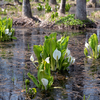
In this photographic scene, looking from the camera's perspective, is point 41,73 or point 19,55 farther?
point 19,55

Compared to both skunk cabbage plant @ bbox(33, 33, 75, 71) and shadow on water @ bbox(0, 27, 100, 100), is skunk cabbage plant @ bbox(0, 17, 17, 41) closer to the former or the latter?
shadow on water @ bbox(0, 27, 100, 100)

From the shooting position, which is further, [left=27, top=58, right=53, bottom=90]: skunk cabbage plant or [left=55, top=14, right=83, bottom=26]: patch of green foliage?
[left=55, top=14, right=83, bottom=26]: patch of green foliage

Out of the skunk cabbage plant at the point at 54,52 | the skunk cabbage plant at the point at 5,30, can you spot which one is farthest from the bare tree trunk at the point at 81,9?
the skunk cabbage plant at the point at 54,52

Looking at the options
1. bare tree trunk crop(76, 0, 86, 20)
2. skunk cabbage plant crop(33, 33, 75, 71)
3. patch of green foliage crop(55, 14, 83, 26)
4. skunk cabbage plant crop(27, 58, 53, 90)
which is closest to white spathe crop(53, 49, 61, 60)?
skunk cabbage plant crop(33, 33, 75, 71)

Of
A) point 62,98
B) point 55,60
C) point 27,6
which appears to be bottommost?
point 62,98

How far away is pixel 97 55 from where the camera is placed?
3920mm

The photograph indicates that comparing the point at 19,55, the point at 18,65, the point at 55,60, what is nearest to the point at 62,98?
the point at 55,60

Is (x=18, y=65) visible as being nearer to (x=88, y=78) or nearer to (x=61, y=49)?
(x=61, y=49)

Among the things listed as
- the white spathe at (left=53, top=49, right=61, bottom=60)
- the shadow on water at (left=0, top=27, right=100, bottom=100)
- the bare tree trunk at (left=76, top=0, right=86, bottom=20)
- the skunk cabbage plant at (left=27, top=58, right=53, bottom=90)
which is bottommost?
the shadow on water at (left=0, top=27, right=100, bottom=100)

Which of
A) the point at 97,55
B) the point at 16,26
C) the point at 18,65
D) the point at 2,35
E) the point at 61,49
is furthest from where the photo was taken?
the point at 16,26

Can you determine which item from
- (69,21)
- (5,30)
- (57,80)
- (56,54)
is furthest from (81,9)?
(57,80)

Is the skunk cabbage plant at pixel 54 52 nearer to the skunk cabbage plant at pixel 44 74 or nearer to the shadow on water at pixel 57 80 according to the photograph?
the shadow on water at pixel 57 80

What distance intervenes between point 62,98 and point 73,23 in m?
6.43

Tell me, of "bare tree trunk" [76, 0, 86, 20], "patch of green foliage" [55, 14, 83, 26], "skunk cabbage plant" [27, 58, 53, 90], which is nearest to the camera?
"skunk cabbage plant" [27, 58, 53, 90]
